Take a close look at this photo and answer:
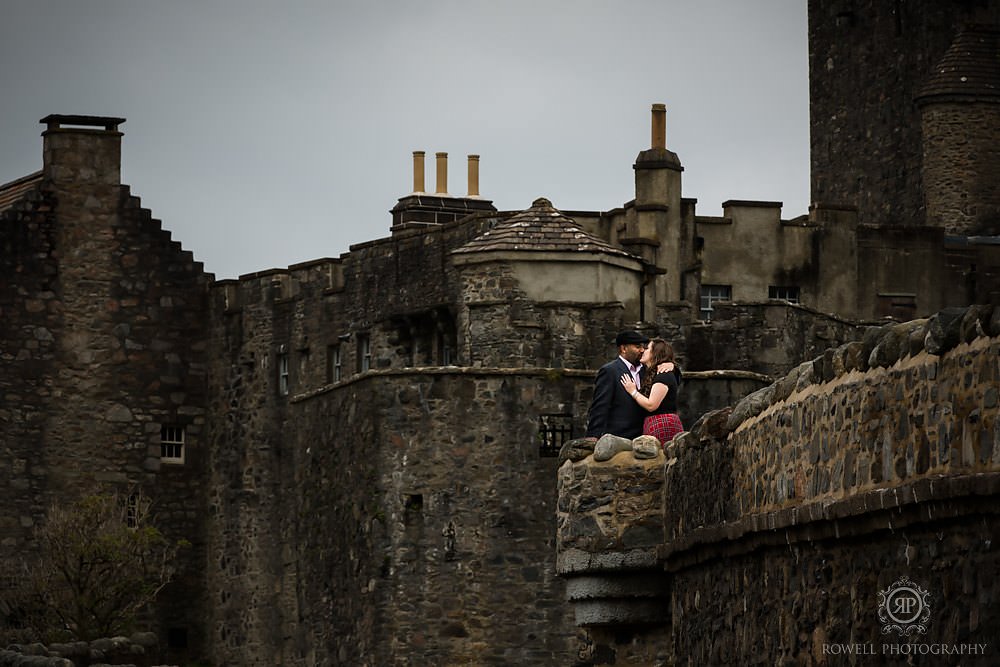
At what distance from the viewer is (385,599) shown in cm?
4138

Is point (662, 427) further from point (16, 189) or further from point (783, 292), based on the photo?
point (16, 189)

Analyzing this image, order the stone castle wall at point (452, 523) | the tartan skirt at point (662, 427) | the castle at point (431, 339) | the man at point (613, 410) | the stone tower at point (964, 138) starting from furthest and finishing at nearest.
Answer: the stone tower at point (964, 138) < the castle at point (431, 339) < the stone castle wall at point (452, 523) < the man at point (613, 410) < the tartan skirt at point (662, 427)

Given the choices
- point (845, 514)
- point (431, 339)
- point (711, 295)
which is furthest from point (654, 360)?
point (711, 295)

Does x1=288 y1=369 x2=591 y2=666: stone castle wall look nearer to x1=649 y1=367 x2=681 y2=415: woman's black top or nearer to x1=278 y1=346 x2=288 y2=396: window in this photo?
x1=278 y1=346 x2=288 y2=396: window

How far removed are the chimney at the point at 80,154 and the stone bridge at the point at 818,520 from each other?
117ft

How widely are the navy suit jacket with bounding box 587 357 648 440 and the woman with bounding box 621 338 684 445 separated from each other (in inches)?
2.8

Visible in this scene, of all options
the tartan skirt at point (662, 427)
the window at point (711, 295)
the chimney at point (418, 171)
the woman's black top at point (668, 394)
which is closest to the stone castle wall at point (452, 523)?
the window at point (711, 295)

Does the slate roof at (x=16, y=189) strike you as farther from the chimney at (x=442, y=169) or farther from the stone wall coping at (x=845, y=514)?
the stone wall coping at (x=845, y=514)

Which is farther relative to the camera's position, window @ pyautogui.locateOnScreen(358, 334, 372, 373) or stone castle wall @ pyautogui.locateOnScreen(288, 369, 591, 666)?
window @ pyautogui.locateOnScreen(358, 334, 372, 373)

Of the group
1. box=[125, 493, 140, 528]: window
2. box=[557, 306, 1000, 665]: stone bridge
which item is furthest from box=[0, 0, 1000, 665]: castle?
box=[557, 306, 1000, 665]: stone bridge

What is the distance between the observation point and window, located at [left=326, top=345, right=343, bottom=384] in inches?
2048

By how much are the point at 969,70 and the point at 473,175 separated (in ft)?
32.4

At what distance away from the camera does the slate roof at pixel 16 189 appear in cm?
5506

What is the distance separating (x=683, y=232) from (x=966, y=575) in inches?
1415
